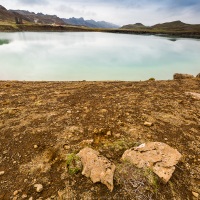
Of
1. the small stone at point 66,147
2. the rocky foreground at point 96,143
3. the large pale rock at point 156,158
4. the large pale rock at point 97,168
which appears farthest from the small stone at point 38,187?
the large pale rock at point 156,158

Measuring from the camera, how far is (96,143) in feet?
15.8

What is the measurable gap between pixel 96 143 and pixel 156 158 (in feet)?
5.08

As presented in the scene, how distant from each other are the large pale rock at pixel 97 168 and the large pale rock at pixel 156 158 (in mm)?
561

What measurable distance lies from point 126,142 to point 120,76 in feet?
49.4

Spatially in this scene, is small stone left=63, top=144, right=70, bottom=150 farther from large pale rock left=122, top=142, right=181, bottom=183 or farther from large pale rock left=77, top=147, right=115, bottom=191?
large pale rock left=122, top=142, right=181, bottom=183

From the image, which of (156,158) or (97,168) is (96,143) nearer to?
(97,168)

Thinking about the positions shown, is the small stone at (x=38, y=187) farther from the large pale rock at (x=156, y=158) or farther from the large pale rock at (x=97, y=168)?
the large pale rock at (x=156, y=158)

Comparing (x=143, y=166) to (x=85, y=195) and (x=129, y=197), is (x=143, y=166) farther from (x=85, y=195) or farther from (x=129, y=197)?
(x=85, y=195)

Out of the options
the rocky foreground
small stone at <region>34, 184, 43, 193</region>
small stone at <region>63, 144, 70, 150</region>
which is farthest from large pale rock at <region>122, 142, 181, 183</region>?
small stone at <region>34, 184, 43, 193</region>

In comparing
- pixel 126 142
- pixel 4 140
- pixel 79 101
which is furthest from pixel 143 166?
pixel 79 101

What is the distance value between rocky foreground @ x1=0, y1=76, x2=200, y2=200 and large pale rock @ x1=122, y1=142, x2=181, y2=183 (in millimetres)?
24

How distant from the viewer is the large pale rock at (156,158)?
150 inches

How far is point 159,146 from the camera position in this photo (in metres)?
4.43

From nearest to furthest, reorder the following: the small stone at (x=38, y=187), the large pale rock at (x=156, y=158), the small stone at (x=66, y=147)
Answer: the small stone at (x=38, y=187) → the large pale rock at (x=156, y=158) → the small stone at (x=66, y=147)
